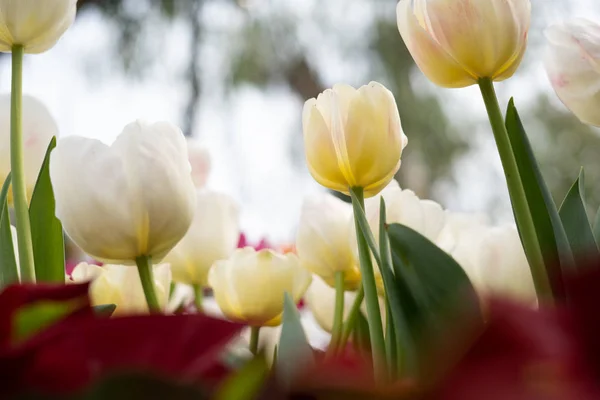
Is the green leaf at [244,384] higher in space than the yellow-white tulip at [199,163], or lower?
higher

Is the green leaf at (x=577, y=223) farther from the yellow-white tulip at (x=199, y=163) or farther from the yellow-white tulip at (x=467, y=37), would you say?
the yellow-white tulip at (x=199, y=163)

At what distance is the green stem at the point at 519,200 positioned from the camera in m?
0.21

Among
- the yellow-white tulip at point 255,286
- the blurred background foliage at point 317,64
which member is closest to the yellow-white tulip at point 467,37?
the yellow-white tulip at point 255,286

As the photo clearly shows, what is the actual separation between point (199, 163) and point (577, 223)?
244 millimetres

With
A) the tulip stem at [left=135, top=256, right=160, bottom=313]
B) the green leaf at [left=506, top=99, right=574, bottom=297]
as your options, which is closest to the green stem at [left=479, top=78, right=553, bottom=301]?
the green leaf at [left=506, top=99, right=574, bottom=297]

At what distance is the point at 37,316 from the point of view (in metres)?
0.11

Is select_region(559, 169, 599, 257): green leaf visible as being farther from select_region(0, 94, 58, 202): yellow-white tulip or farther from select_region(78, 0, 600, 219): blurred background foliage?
select_region(78, 0, 600, 219): blurred background foliage

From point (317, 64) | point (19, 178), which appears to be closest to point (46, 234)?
point (19, 178)

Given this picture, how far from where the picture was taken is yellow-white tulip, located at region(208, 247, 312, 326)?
0.32m

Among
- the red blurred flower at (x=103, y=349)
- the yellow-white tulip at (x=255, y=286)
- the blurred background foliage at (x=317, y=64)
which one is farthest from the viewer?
the blurred background foliage at (x=317, y=64)

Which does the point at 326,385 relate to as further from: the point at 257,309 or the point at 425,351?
the point at 257,309

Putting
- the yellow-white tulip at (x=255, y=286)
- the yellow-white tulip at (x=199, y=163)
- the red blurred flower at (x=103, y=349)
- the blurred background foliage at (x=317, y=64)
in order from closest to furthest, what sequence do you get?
1. the red blurred flower at (x=103, y=349)
2. the yellow-white tulip at (x=255, y=286)
3. the yellow-white tulip at (x=199, y=163)
4. the blurred background foliage at (x=317, y=64)

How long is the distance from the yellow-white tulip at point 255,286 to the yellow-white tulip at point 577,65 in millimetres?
134

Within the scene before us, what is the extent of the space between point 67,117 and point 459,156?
151 centimetres
